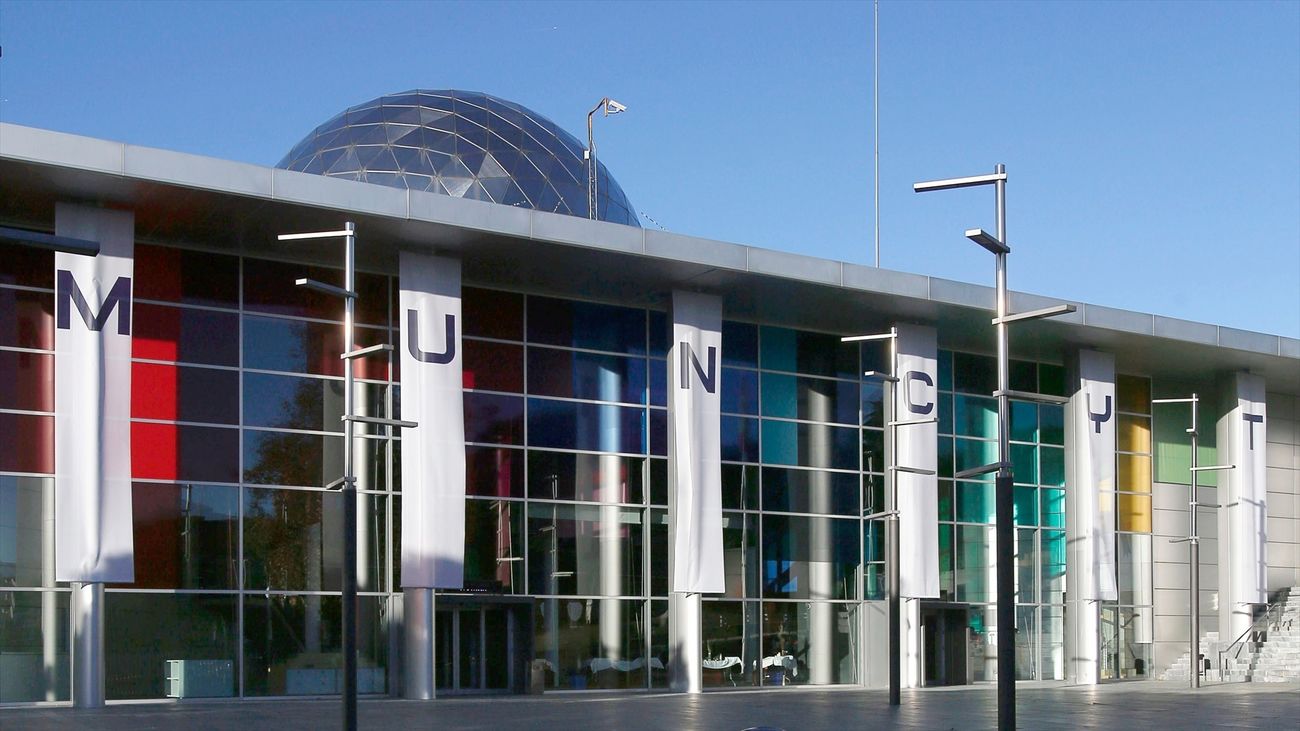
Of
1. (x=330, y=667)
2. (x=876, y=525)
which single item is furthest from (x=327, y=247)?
(x=876, y=525)

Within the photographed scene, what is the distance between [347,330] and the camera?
20.7 metres

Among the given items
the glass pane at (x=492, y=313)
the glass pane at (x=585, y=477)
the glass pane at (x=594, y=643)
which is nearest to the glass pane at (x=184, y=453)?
the glass pane at (x=492, y=313)

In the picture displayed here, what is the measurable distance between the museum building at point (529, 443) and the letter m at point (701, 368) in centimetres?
8

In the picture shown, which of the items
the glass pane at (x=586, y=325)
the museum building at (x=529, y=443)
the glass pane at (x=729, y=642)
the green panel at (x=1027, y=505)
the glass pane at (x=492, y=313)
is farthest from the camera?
the green panel at (x=1027, y=505)

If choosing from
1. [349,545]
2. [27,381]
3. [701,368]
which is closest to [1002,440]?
[349,545]

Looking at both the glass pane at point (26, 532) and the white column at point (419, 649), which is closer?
the glass pane at point (26, 532)

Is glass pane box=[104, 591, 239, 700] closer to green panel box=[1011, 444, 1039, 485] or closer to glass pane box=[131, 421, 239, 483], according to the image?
glass pane box=[131, 421, 239, 483]

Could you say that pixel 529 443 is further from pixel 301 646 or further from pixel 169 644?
pixel 169 644

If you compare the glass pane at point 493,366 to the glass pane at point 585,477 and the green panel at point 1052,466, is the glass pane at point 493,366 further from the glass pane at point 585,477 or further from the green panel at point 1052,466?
the green panel at point 1052,466

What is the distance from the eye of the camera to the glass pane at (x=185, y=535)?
3158 centimetres

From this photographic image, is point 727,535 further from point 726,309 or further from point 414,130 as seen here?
point 414,130

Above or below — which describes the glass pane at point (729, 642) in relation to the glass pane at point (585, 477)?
below

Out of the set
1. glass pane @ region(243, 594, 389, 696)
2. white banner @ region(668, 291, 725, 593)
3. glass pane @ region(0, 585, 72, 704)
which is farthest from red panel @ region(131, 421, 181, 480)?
white banner @ region(668, 291, 725, 593)

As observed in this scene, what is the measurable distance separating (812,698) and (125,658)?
48.7 feet
